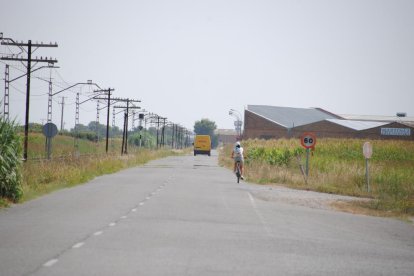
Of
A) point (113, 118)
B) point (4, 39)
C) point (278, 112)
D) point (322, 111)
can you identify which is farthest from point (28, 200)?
point (322, 111)

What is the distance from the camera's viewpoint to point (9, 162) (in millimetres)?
17359

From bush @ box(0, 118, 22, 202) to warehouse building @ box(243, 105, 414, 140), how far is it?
3244 inches

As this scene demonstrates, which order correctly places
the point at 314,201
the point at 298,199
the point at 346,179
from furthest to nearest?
the point at 346,179, the point at 298,199, the point at 314,201

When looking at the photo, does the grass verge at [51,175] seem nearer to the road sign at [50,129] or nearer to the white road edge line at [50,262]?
the road sign at [50,129]

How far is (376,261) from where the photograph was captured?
10109 mm

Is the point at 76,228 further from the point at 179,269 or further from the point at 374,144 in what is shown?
the point at 374,144

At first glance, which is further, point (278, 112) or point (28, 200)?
point (278, 112)

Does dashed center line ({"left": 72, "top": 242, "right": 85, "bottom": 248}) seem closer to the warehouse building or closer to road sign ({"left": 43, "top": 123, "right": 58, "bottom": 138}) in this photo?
road sign ({"left": 43, "top": 123, "right": 58, "bottom": 138})

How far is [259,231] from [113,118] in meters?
72.0

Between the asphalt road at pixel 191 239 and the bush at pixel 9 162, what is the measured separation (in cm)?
83

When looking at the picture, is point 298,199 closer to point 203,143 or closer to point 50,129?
point 50,129

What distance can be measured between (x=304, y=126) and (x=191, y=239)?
90.3m

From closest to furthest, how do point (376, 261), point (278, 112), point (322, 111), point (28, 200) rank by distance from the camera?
point (376, 261)
point (28, 200)
point (278, 112)
point (322, 111)

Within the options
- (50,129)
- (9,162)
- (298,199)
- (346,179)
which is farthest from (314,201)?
(50,129)
